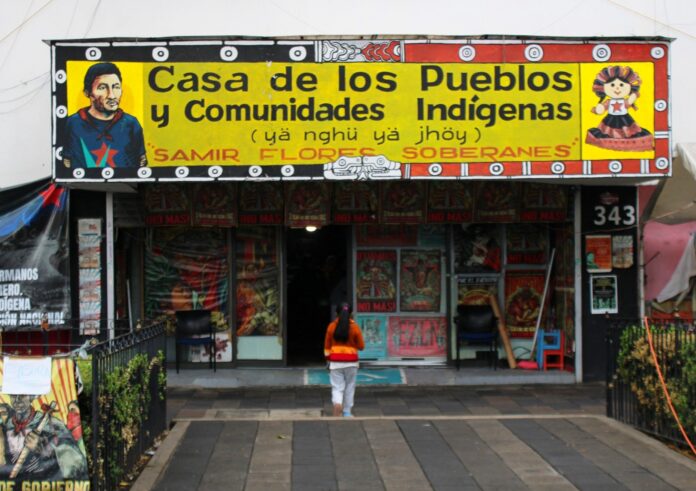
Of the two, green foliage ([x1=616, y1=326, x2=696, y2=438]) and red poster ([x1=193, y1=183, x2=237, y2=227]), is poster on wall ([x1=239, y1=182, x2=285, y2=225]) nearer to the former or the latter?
red poster ([x1=193, y1=183, x2=237, y2=227])

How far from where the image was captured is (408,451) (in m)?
8.95

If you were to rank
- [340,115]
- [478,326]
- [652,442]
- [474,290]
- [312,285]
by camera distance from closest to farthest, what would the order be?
1. [652,442]
2. [340,115]
3. [478,326]
4. [474,290]
5. [312,285]

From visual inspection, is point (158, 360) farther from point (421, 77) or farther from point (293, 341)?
point (293, 341)

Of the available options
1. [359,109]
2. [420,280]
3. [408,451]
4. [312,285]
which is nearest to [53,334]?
[312,285]

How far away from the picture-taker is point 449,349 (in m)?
14.9

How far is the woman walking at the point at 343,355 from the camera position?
10992 mm

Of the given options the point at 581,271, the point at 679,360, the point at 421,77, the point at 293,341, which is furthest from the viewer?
the point at 293,341

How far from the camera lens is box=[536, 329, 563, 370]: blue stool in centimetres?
1469

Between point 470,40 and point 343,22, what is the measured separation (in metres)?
2.90

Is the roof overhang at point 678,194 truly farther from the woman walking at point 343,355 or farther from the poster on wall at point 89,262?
the poster on wall at point 89,262

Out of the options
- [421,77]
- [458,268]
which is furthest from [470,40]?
[458,268]

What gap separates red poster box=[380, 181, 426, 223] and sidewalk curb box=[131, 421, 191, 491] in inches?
214

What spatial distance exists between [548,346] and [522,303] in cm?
90

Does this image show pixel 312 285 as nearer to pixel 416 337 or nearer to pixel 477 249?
pixel 416 337
